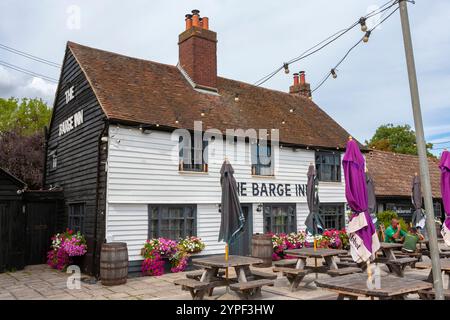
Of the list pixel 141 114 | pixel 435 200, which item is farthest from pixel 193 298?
pixel 435 200

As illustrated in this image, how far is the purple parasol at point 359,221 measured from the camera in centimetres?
645

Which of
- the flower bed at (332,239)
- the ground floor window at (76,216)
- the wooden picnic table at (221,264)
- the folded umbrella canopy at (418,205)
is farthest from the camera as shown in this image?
the flower bed at (332,239)

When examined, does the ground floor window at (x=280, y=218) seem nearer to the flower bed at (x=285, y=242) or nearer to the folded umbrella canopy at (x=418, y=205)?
the flower bed at (x=285, y=242)

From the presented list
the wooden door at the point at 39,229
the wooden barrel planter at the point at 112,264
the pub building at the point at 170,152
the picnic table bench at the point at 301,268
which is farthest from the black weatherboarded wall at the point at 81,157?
the picnic table bench at the point at 301,268

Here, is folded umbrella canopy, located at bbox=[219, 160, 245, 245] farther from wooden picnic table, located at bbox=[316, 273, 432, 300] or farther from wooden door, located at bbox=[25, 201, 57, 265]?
wooden door, located at bbox=[25, 201, 57, 265]

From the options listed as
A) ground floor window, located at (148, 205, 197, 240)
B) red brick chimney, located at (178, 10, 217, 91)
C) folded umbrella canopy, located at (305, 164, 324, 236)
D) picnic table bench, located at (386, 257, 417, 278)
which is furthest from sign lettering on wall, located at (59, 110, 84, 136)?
picnic table bench, located at (386, 257, 417, 278)

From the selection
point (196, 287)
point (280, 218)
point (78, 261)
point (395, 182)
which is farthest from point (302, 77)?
point (196, 287)

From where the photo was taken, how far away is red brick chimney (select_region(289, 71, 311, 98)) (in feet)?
75.5

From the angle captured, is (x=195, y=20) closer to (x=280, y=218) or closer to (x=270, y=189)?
(x=270, y=189)

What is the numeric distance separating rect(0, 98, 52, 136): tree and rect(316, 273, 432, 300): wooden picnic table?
1404 inches

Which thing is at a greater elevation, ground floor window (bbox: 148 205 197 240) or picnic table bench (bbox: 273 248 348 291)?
ground floor window (bbox: 148 205 197 240)

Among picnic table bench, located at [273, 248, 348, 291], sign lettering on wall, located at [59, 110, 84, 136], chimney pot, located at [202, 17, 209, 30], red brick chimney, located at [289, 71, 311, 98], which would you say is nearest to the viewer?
picnic table bench, located at [273, 248, 348, 291]

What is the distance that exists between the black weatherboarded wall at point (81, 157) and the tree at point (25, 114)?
2230cm
